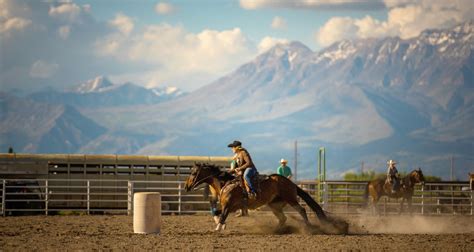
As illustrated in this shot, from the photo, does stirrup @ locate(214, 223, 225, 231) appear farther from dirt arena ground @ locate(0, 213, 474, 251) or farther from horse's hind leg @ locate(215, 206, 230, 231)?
dirt arena ground @ locate(0, 213, 474, 251)

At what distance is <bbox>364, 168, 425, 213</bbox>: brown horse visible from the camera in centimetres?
2684

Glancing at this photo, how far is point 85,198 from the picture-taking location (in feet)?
89.8

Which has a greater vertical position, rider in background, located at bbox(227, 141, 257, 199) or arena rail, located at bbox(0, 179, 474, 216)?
rider in background, located at bbox(227, 141, 257, 199)

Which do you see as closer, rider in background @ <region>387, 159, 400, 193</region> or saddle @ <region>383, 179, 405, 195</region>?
rider in background @ <region>387, 159, 400, 193</region>

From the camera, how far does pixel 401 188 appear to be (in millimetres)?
26891

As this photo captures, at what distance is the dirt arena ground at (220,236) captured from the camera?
14.6m

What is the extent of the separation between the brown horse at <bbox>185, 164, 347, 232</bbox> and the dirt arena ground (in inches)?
16.3

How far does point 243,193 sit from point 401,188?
1086 centimetres

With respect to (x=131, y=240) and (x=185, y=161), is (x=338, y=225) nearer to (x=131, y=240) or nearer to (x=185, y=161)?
(x=131, y=240)

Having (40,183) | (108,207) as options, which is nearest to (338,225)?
(108,207)

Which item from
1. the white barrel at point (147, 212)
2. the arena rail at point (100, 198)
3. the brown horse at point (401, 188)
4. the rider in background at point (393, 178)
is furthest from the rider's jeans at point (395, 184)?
the white barrel at point (147, 212)

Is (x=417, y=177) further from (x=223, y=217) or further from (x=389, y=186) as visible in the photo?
(x=223, y=217)

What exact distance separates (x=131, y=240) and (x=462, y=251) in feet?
17.7

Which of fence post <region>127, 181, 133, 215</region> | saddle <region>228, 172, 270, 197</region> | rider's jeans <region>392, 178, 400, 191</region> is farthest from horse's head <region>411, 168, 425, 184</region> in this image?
saddle <region>228, 172, 270, 197</region>
